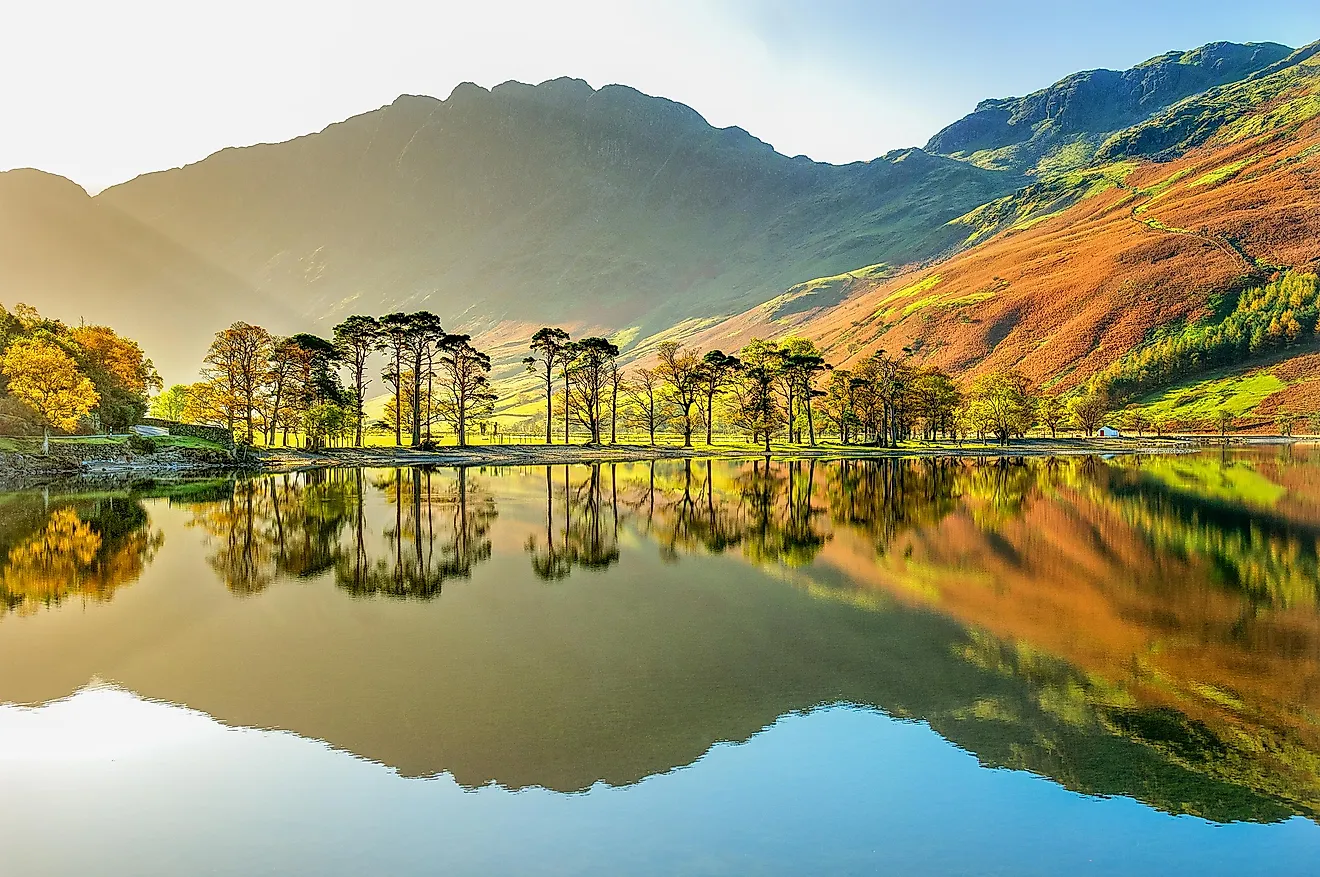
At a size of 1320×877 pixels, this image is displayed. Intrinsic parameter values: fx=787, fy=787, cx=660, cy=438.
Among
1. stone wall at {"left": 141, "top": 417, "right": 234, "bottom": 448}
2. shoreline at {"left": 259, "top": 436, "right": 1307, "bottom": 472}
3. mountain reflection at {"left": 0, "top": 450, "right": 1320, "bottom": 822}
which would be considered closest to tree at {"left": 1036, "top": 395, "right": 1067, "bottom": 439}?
shoreline at {"left": 259, "top": 436, "right": 1307, "bottom": 472}

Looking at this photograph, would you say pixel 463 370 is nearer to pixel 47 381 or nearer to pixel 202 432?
pixel 202 432

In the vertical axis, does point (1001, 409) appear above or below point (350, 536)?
above

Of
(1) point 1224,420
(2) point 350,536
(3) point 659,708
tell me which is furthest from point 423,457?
(1) point 1224,420

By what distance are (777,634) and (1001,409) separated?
128 metres

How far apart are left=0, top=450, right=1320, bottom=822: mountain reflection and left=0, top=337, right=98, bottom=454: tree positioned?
33.0m

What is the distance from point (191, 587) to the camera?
22000 millimetres

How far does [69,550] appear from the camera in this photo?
1098 inches

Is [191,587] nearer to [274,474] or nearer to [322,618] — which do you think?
[322,618]

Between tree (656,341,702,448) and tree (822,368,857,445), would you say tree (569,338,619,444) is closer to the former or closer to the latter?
tree (656,341,702,448)

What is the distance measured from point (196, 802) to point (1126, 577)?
23.9 metres

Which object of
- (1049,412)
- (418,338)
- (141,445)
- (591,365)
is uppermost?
(418,338)

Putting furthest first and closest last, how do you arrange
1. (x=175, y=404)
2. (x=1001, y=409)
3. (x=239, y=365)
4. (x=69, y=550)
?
(x=1001, y=409) → (x=175, y=404) → (x=239, y=365) → (x=69, y=550)

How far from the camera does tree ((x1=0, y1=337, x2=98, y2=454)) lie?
64.9 m

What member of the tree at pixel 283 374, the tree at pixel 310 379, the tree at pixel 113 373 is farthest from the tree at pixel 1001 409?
the tree at pixel 113 373
